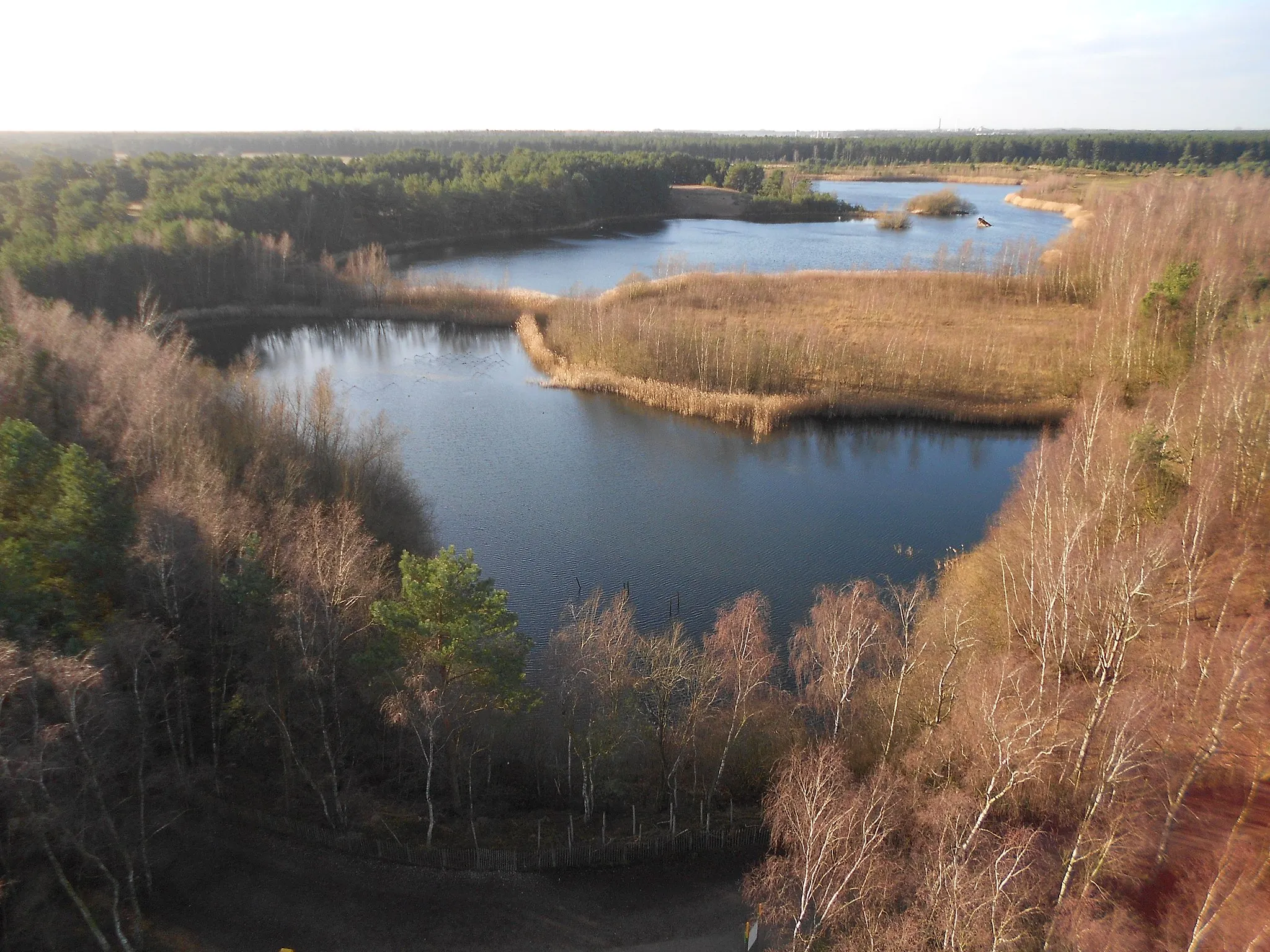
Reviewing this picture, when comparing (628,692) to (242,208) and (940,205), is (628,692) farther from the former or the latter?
(940,205)

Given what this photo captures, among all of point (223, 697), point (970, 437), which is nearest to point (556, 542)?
point (223, 697)

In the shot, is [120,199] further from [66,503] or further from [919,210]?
[919,210]

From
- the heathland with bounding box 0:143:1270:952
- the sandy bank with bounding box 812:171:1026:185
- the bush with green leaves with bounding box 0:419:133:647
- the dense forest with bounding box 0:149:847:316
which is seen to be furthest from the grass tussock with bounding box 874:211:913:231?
the bush with green leaves with bounding box 0:419:133:647

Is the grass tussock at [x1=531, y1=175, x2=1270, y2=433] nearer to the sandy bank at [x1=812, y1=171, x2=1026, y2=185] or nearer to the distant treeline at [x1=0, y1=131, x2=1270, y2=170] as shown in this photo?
the distant treeline at [x1=0, y1=131, x2=1270, y2=170]

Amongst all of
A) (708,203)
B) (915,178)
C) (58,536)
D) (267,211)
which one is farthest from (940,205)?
(58,536)

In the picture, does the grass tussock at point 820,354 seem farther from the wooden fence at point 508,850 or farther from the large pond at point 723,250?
the wooden fence at point 508,850
